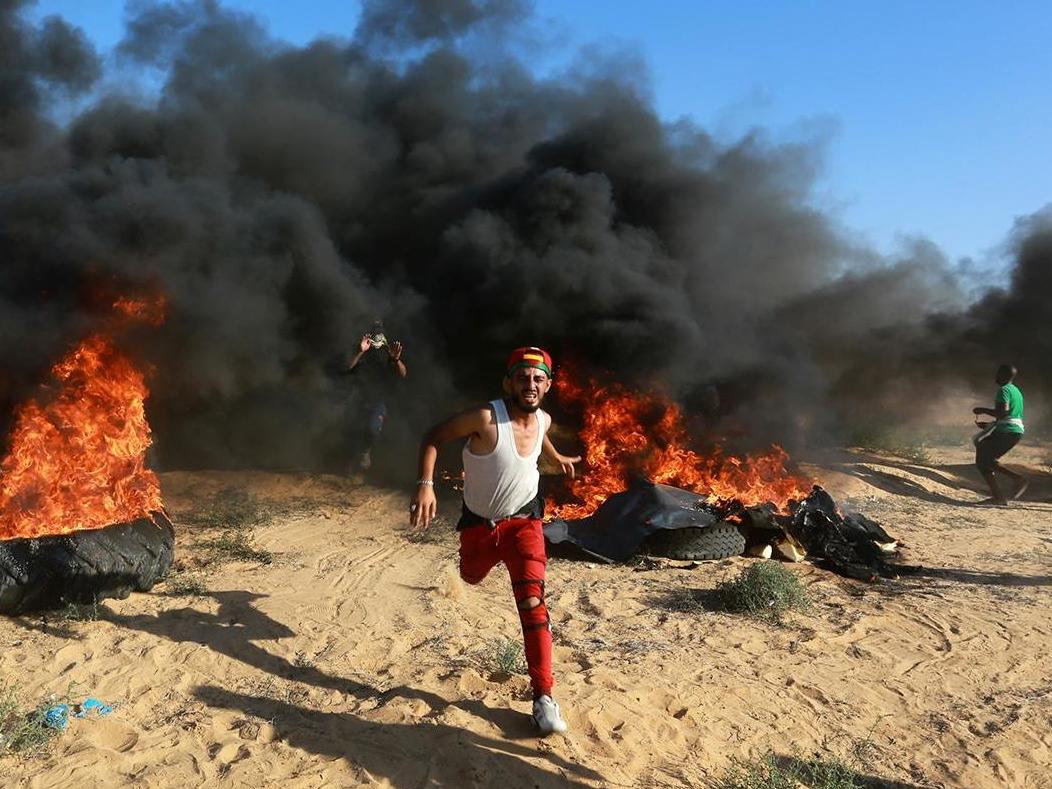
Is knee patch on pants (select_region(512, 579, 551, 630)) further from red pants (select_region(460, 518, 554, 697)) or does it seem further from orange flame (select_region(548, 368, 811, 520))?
orange flame (select_region(548, 368, 811, 520))

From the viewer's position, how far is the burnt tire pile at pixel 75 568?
17.7ft

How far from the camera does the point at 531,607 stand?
161 inches

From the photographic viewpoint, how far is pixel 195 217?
1016 centimetres

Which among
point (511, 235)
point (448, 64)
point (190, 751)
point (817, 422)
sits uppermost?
point (448, 64)

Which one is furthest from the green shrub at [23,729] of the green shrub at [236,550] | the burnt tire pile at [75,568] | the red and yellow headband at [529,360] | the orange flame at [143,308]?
the orange flame at [143,308]

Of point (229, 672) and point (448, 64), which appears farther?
point (448, 64)

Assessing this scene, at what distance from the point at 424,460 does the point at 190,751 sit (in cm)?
204

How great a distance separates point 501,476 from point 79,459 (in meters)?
5.16

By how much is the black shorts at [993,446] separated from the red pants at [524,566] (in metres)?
10.8

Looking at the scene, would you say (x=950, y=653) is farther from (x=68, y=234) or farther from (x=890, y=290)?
(x=890, y=290)

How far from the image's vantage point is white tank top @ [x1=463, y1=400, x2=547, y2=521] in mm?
4242

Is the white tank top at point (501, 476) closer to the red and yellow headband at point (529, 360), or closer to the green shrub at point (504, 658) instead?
the red and yellow headband at point (529, 360)

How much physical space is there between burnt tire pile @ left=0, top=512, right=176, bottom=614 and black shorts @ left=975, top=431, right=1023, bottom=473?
1257 cm

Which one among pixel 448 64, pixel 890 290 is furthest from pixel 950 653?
pixel 448 64
